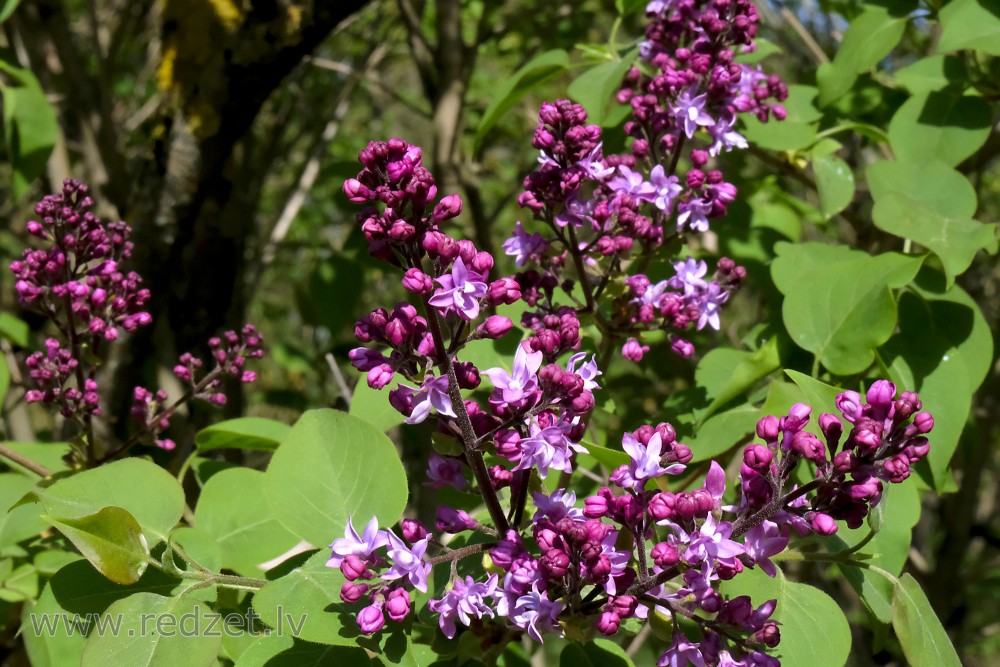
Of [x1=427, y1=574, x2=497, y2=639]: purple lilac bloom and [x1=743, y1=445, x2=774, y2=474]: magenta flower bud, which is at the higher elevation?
[x1=743, y1=445, x2=774, y2=474]: magenta flower bud

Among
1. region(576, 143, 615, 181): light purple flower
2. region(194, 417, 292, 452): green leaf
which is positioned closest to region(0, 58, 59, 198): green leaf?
region(194, 417, 292, 452): green leaf

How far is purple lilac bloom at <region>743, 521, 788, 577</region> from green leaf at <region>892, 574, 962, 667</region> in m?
0.21

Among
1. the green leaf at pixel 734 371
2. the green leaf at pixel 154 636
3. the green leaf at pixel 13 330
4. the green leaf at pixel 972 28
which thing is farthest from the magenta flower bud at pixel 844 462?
the green leaf at pixel 13 330

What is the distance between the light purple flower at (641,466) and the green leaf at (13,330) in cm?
153

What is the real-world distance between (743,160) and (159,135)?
58.7 inches

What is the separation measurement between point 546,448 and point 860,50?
1283 millimetres

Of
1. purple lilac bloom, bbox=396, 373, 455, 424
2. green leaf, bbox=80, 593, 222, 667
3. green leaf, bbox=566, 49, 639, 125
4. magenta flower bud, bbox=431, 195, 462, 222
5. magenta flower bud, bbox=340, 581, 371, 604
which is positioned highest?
magenta flower bud, bbox=431, 195, 462, 222

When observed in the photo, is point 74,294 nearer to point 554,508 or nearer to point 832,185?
point 554,508

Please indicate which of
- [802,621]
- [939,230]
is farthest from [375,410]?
[939,230]

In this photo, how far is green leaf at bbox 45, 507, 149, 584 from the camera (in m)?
0.97

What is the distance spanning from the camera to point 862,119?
2021 millimetres

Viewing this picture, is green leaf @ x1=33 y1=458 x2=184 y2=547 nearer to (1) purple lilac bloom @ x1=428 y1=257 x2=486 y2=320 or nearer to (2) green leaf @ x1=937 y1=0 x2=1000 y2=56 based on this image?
(1) purple lilac bloom @ x1=428 y1=257 x2=486 y2=320

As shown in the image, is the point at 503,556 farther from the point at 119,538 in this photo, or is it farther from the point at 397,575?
the point at 119,538

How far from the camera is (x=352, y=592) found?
94 cm
